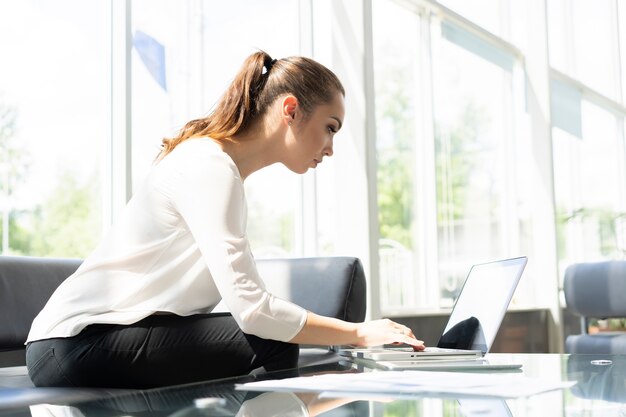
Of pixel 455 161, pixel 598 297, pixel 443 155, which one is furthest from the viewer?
pixel 455 161

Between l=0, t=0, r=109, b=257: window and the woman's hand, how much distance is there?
179 centimetres

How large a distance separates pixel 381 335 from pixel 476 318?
0.34 meters

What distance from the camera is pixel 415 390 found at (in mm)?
1027

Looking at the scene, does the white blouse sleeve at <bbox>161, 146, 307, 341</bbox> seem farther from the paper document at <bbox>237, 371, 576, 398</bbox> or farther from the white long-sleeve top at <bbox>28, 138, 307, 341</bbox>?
the paper document at <bbox>237, 371, 576, 398</bbox>

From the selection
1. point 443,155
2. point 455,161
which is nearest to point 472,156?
point 455,161

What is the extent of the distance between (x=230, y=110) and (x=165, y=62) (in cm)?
194

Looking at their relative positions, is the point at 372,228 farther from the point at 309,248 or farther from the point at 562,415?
the point at 562,415

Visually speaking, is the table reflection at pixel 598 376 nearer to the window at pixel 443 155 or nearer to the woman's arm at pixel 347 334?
the woman's arm at pixel 347 334

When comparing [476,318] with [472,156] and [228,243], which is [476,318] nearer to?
[228,243]

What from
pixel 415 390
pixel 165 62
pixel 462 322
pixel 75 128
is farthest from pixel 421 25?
pixel 415 390

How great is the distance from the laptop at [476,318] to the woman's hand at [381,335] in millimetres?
17

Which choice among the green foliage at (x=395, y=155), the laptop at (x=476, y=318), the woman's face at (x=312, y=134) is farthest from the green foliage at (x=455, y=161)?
the woman's face at (x=312, y=134)

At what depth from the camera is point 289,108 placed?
1.81 meters

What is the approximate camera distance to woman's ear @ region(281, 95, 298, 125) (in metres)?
1.81
